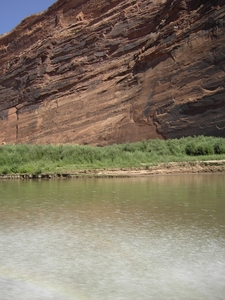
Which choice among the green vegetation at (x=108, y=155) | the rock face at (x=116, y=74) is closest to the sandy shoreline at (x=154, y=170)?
the green vegetation at (x=108, y=155)

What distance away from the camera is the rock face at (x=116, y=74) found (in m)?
19.9

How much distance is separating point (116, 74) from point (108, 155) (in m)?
8.94

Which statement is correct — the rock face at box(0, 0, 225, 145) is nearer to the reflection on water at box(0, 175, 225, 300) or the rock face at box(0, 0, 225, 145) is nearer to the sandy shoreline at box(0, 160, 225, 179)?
the sandy shoreline at box(0, 160, 225, 179)

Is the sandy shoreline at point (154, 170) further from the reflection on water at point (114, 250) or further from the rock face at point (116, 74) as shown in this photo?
the reflection on water at point (114, 250)

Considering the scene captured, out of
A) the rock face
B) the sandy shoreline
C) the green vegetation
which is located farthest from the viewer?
the rock face

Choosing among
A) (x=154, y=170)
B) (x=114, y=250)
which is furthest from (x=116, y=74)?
(x=114, y=250)

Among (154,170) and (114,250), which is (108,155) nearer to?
(154,170)

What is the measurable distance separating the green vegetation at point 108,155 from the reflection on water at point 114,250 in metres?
8.85

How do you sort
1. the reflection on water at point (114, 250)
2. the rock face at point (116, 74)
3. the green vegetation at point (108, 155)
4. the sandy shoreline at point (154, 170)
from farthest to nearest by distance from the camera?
the rock face at point (116, 74) < the green vegetation at point (108, 155) < the sandy shoreline at point (154, 170) < the reflection on water at point (114, 250)

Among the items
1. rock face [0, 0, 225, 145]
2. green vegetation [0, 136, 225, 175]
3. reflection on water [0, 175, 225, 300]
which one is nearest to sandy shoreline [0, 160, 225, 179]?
green vegetation [0, 136, 225, 175]

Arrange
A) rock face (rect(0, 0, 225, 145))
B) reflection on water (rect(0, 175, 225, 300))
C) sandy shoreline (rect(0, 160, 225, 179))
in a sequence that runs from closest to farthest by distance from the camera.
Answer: reflection on water (rect(0, 175, 225, 300)) < sandy shoreline (rect(0, 160, 225, 179)) < rock face (rect(0, 0, 225, 145))

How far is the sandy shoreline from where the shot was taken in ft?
47.4

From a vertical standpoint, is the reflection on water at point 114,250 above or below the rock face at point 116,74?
below

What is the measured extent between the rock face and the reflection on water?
12742 millimetres
